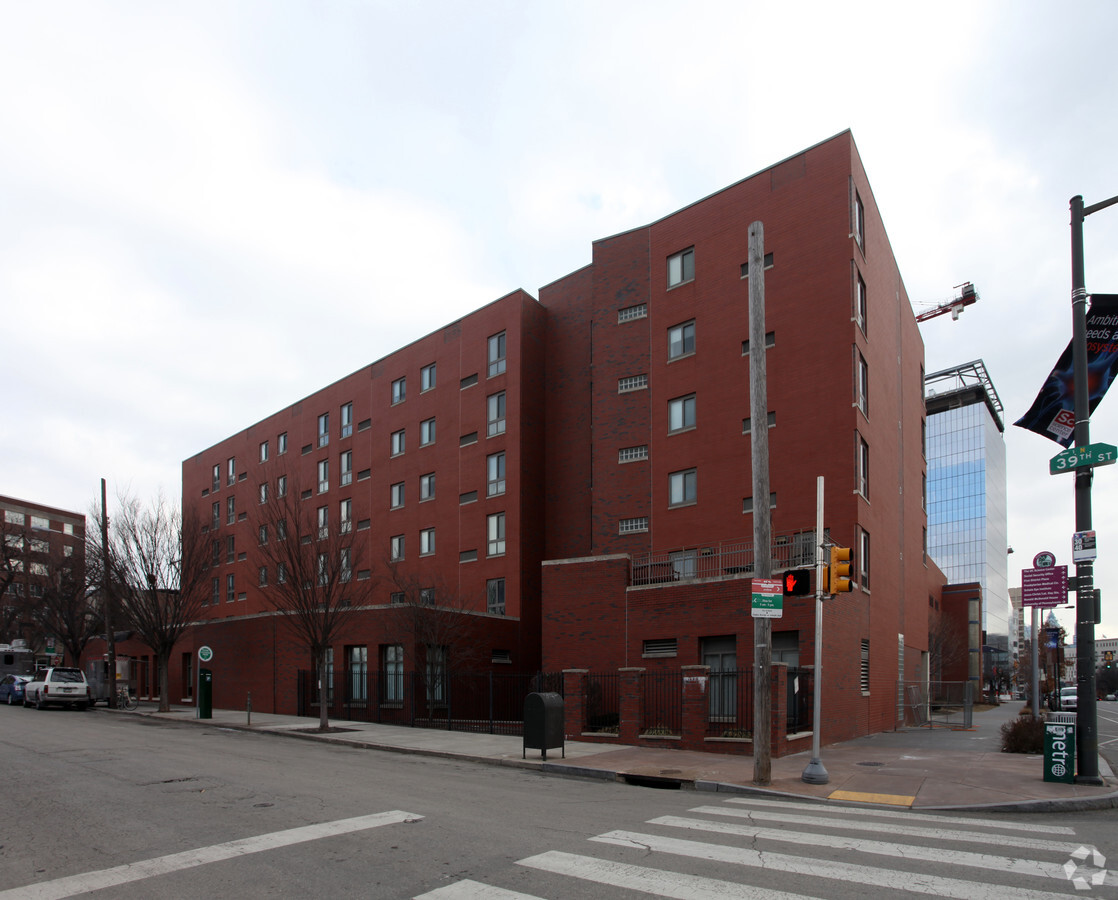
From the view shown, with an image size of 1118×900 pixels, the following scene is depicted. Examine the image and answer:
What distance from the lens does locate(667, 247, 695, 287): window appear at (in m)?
31.2

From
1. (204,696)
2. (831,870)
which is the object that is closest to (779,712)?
(831,870)

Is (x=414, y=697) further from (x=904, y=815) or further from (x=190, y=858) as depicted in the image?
(x=190, y=858)

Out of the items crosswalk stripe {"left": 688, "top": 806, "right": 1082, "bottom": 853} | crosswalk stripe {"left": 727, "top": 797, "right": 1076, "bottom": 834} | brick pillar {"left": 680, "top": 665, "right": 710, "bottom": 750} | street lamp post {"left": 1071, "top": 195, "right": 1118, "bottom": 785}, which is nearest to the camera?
crosswalk stripe {"left": 688, "top": 806, "right": 1082, "bottom": 853}

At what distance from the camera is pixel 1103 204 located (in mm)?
13164

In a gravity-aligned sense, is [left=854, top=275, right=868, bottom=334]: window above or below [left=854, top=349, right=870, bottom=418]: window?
above

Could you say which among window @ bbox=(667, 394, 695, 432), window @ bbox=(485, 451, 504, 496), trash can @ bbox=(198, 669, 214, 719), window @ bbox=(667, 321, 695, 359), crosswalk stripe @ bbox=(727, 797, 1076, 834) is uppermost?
window @ bbox=(667, 321, 695, 359)

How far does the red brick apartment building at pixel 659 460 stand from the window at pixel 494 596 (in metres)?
0.13

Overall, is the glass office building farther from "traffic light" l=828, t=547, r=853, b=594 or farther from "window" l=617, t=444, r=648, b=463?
"traffic light" l=828, t=547, r=853, b=594

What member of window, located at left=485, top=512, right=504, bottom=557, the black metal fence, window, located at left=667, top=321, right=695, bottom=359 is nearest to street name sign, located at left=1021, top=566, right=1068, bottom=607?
the black metal fence

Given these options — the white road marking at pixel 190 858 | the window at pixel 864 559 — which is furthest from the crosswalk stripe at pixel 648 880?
the window at pixel 864 559

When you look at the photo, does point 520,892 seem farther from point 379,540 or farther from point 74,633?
point 74,633

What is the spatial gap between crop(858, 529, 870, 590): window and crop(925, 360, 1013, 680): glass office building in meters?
85.1

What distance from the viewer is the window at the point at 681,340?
3073cm

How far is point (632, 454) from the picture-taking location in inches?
1275
